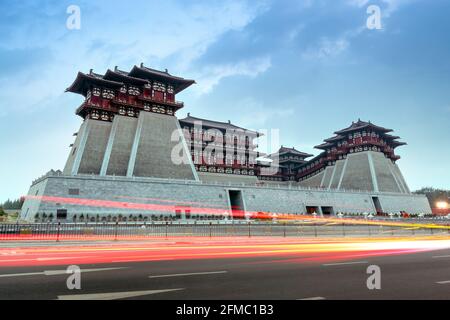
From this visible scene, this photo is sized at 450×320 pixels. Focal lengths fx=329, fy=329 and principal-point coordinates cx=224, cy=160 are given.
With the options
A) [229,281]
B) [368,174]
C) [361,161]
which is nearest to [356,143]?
[361,161]

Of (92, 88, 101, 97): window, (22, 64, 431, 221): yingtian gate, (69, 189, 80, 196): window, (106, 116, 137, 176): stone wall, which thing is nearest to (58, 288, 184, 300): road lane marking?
(22, 64, 431, 221): yingtian gate

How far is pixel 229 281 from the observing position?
22.5ft

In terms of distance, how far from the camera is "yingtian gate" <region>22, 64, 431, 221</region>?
3797cm

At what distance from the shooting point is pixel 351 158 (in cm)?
7362

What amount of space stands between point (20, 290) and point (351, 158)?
74902 mm

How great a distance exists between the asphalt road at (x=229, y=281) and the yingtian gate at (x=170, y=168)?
29.0 metres

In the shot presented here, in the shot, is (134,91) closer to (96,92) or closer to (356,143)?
(96,92)

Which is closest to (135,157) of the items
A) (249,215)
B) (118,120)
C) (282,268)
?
(118,120)

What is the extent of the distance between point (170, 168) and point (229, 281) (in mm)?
42854

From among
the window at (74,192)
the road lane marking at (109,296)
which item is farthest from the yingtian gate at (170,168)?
the road lane marking at (109,296)

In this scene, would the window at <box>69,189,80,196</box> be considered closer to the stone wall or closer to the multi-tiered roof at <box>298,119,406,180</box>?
the stone wall

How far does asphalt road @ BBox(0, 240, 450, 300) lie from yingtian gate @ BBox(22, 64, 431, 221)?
1142 inches

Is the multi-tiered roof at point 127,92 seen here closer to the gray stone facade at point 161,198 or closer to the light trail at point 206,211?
the gray stone facade at point 161,198

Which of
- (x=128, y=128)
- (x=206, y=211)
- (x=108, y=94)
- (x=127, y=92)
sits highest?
(x=127, y=92)
